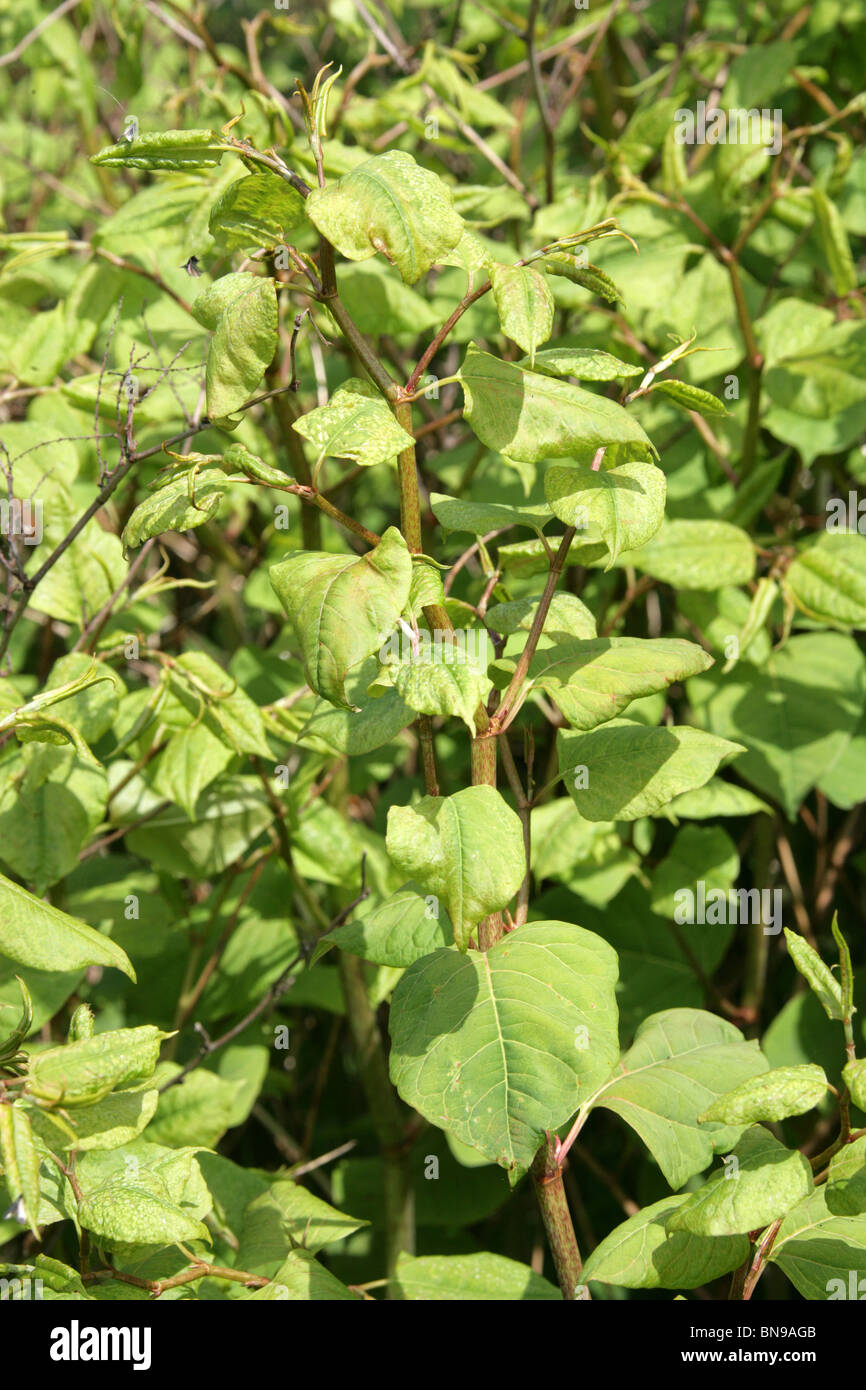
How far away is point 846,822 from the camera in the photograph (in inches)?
75.4

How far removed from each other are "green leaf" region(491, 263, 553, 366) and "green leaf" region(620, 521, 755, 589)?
0.72 meters

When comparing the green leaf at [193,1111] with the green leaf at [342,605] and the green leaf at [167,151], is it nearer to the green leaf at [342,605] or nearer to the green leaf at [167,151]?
the green leaf at [342,605]

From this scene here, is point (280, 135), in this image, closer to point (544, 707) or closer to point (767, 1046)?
point (544, 707)

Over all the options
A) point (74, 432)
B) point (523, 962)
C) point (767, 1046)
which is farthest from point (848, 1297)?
point (74, 432)

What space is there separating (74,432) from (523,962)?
1.08 meters

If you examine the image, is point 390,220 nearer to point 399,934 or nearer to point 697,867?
point 399,934

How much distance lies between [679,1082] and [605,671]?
38cm

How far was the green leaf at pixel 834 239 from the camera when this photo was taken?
1587mm

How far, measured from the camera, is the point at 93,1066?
0.86 metres

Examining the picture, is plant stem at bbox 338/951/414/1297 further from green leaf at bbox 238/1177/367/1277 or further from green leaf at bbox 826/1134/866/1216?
green leaf at bbox 826/1134/866/1216

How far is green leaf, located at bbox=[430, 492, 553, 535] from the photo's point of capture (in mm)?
982

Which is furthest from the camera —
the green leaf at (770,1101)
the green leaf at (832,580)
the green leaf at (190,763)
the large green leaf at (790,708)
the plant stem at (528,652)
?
the large green leaf at (790,708)


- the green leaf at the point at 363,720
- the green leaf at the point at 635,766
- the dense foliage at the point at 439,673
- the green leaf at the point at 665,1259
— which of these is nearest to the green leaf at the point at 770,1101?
the dense foliage at the point at 439,673

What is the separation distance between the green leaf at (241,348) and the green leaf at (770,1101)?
0.59 metres
